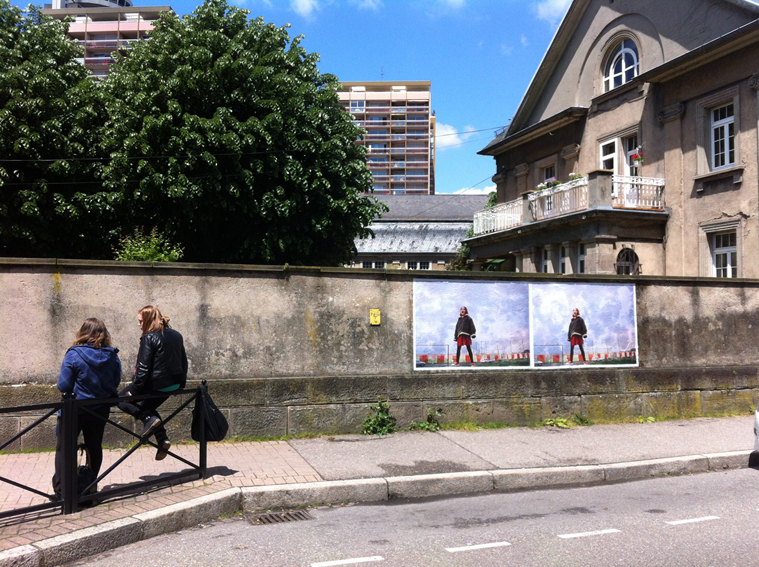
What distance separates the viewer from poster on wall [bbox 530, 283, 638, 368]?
9.65 metres

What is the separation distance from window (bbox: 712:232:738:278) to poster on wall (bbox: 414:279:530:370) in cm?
1002

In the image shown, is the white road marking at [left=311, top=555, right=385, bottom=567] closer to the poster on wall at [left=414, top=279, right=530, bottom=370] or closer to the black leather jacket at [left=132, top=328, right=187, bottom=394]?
the black leather jacket at [left=132, top=328, right=187, bottom=394]

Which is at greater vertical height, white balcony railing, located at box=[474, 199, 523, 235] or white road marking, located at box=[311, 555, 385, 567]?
white balcony railing, located at box=[474, 199, 523, 235]

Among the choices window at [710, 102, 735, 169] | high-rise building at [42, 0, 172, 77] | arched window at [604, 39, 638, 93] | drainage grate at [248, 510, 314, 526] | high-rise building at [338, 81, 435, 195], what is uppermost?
high-rise building at [42, 0, 172, 77]

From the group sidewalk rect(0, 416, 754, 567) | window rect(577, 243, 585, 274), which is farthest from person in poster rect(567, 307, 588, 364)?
window rect(577, 243, 585, 274)

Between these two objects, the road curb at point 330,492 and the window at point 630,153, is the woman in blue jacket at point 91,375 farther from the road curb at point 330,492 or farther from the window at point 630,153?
the window at point 630,153

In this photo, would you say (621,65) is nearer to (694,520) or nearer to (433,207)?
(694,520)

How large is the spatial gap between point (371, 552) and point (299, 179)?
14965 millimetres

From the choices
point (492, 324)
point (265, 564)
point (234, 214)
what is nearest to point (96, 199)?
point (234, 214)

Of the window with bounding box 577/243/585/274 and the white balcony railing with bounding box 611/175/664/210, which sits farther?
the window with bounding box 577/243/585/274

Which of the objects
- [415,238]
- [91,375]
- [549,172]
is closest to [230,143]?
[91,375]

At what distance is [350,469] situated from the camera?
6770 mm

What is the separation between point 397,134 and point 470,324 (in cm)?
9740

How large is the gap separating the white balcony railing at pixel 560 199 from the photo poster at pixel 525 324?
942 centimetres
